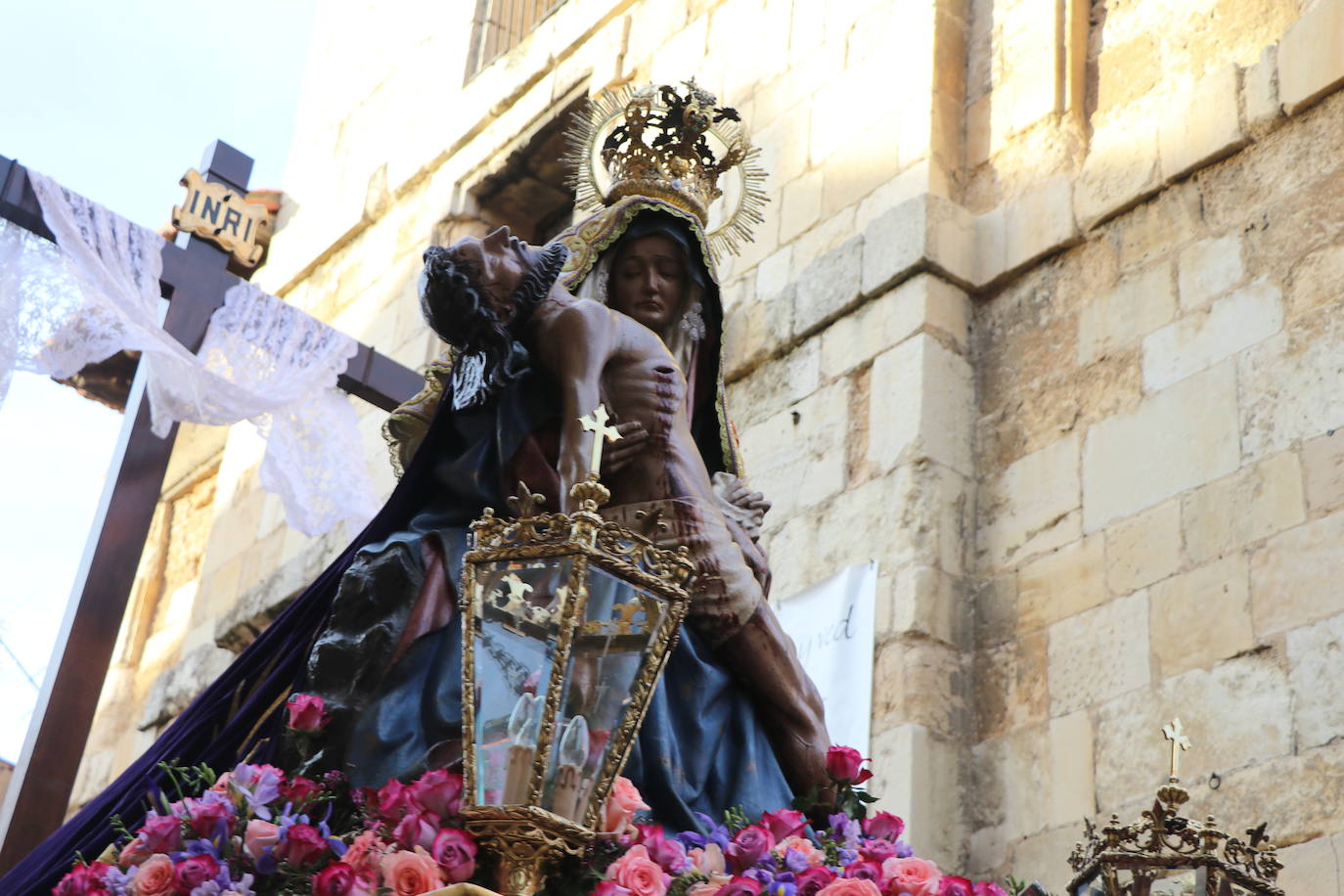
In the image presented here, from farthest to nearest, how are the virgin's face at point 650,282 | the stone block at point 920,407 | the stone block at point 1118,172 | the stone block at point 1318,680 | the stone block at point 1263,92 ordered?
1. the stone block at point 920,407
2. the stone block at point 1118,172
3. the stone block at point 1263,92
4. the stone block at point 1318,680
5. the virgin's face at point 650,282

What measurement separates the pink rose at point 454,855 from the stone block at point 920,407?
3.88 m

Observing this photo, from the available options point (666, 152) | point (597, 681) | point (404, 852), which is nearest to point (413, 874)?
point (404, 852)

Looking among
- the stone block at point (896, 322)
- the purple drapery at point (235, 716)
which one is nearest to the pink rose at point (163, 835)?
the purple drapery at point (235, 716)

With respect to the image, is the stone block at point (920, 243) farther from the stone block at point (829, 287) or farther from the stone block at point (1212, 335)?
the stone block at point (1212, 335)

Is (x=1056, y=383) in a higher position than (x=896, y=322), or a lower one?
lower

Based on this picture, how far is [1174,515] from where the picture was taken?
576 centimetres

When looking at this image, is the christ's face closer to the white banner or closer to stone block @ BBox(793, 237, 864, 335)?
the white banner

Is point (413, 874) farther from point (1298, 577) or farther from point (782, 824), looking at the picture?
point (1298, 577)

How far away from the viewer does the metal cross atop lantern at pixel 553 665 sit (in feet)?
9.39

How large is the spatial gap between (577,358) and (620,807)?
0.99 m

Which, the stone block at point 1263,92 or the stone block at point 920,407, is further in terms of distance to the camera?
the stone block at point 920,407

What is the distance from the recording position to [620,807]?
3.05m

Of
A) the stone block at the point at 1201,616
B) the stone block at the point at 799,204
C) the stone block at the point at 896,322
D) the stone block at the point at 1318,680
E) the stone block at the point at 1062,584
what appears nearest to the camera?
the stone block at the point at 1318,680

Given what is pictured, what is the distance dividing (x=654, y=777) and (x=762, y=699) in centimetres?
37
